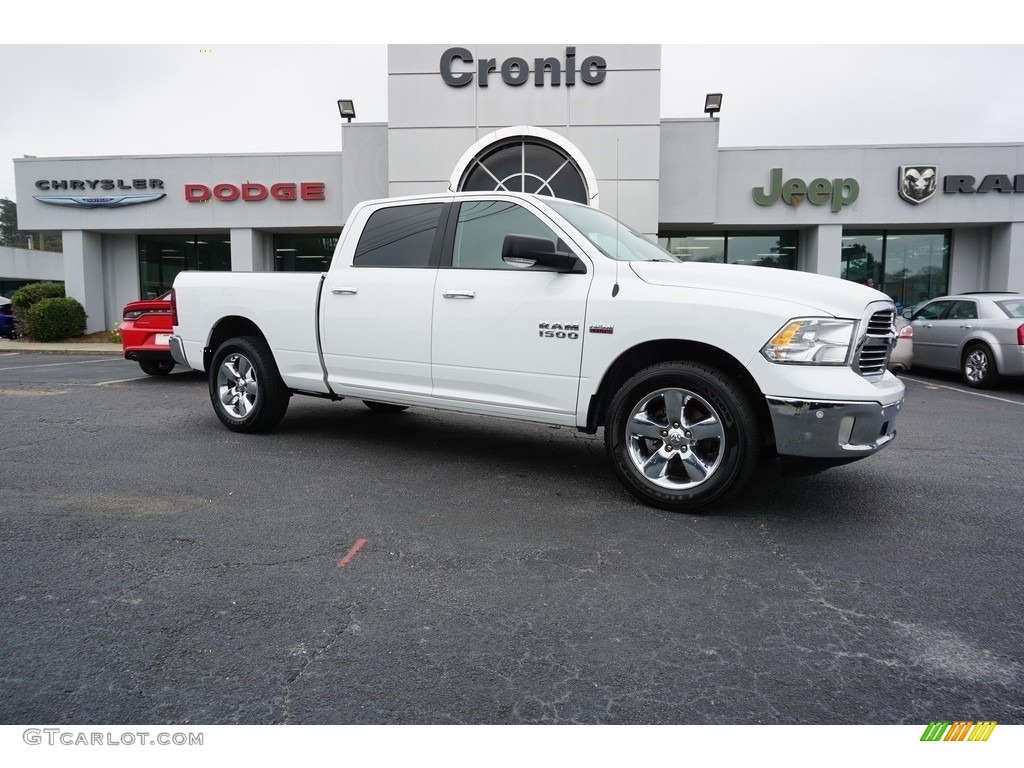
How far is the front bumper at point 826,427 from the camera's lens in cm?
387

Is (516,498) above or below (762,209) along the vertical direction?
below

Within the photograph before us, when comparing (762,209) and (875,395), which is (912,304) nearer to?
(762,209)

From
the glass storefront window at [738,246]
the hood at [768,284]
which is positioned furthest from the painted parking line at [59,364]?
the glass storefront window at [738,246]

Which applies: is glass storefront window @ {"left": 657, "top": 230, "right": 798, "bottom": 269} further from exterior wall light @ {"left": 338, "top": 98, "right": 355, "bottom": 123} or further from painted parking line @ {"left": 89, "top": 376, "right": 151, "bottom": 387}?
painted parking line @ {"left": 89, "top": 376, "right": 151, "bottom": 387}

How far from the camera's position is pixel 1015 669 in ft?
8.38

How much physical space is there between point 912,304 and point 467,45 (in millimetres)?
14760

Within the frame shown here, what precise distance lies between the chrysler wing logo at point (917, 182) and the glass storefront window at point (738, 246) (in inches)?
125

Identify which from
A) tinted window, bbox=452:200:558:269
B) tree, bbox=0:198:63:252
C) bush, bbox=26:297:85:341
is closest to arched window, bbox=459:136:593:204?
tinted window, bbox=452:200:558:269

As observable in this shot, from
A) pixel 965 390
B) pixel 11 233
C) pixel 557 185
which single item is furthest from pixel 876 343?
pixel 11 233

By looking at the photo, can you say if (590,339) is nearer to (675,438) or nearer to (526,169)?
(675,438)

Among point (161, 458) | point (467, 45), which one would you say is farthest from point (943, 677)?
point (467, 45)

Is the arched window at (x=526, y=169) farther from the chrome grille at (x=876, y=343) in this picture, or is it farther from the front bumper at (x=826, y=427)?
the front bumper at (x=826, y=427)

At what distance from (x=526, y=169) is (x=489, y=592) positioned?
14.8m
